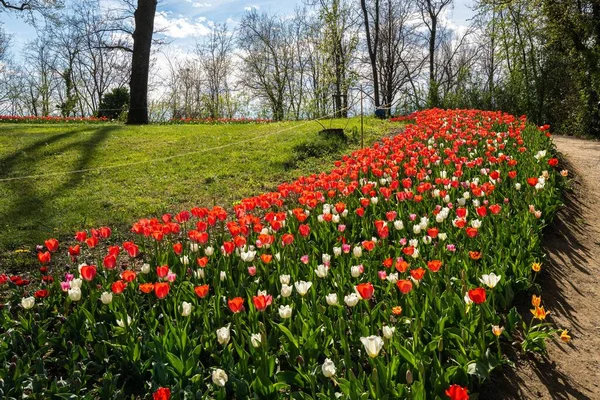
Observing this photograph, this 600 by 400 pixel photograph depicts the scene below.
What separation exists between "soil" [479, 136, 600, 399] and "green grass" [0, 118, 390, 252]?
396cm

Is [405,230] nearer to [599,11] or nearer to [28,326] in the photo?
[28,326]

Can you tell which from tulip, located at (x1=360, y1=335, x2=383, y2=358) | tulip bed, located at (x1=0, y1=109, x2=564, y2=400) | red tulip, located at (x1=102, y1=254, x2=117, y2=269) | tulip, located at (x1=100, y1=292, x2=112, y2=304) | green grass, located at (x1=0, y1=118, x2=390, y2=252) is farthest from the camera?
green grass, located at (x1=0, y1=118, x2=390, y2=252)

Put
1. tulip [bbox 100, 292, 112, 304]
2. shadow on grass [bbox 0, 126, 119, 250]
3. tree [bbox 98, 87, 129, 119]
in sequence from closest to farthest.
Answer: tulip [bbox 100, 292, 112, 304] < shadow on grass [bbox 0, 126, 119, 250] < tree [bbox 98, 87, 129, 119]

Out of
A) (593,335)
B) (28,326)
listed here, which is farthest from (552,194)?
(28,326)

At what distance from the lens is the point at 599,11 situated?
541 inches

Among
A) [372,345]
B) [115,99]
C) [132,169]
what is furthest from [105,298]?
[115,99]

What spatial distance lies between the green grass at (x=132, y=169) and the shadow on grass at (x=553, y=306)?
3.90 m

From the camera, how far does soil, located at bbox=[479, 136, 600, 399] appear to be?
246 centimetres

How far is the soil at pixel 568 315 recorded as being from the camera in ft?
8.09

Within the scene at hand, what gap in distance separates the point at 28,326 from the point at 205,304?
1071 millimetres

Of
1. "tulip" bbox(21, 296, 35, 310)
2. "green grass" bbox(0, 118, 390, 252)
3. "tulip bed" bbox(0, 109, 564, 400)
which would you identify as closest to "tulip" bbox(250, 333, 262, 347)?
"tulip bed" bbox(0, 109, 564, 400)

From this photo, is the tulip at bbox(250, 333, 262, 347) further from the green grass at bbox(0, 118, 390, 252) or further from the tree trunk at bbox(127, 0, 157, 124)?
the tree trunk at bbox(127, 0, 157, 124)

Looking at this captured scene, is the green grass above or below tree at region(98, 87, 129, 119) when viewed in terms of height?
below

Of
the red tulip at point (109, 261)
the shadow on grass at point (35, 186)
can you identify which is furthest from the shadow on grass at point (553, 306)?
the shadow on grass at point (35, 186)
